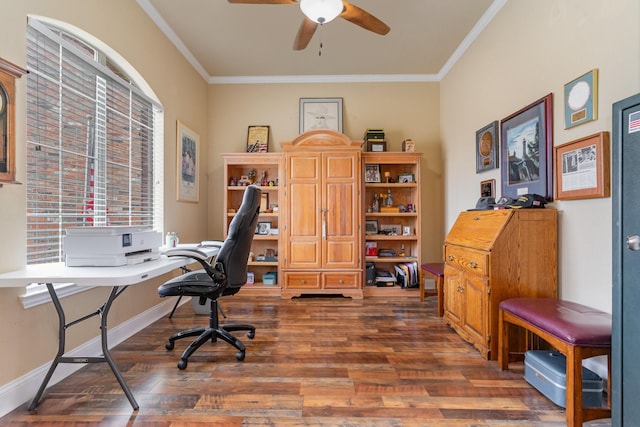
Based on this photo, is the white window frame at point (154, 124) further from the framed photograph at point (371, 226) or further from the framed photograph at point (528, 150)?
the framed photograph at point (528, 150)

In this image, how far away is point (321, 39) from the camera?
11.0 ft

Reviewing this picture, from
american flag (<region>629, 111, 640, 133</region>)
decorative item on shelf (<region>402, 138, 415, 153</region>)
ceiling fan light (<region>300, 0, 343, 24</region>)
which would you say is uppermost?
ceiling fan light (<region>300, 0, 343, 24</region>)

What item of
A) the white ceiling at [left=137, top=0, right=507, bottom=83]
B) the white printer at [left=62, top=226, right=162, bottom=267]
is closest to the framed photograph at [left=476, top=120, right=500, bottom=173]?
the white ceiling at [left=137, top=0, right=507, bottom=83]

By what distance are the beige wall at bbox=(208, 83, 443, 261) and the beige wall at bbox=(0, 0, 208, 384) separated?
0.59 meters

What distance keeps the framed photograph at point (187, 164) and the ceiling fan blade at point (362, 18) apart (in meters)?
2.18

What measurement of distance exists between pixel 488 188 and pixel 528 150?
65 cm

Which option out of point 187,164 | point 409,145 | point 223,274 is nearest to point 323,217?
point 409,145

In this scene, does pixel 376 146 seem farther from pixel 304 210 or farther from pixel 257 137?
pixel 257 137

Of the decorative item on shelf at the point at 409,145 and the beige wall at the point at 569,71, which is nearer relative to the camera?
the beige wall at the point at 569,71

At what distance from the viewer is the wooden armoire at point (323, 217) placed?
379 centimetres

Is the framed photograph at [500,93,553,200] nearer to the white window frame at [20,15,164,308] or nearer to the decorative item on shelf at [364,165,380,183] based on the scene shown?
the decorative item on shelf at [364,165,380,183]

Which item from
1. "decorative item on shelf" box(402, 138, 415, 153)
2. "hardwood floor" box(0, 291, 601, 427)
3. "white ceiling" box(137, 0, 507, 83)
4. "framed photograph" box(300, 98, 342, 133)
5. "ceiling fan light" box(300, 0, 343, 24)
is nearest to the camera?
"hardwood floor" box(0, 291, 601, 427)

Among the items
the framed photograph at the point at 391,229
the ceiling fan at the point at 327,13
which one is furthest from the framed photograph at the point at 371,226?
the ceiling fan at the point at 327,13

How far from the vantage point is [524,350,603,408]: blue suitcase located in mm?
1602
